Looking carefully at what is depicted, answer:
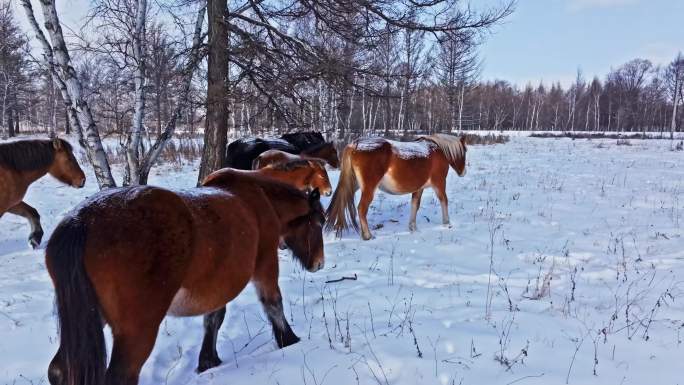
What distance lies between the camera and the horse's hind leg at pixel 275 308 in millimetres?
2869

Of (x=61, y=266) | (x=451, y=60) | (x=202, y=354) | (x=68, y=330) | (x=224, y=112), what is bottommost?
(x=202, y=354)

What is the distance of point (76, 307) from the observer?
5.92 feet

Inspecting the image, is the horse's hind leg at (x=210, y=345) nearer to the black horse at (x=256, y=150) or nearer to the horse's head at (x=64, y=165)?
the horse's head at (x=64, y=165)

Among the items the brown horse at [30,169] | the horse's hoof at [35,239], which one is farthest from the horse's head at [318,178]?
the horse's hoof at [35,239]

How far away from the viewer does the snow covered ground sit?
2.56m

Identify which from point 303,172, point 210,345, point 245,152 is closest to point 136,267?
point 210,345

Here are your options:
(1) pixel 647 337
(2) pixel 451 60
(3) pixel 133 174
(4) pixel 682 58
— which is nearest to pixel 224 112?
(3) pixel 133 174

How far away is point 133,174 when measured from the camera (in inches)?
259

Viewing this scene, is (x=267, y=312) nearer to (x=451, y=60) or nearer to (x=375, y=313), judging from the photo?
(x=375, y=313)

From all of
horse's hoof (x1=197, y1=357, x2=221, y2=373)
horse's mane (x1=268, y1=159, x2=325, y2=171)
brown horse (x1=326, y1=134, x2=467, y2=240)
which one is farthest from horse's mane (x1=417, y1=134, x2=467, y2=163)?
horse's hoof (x1=197, y1=357, x2=221, y2=373)

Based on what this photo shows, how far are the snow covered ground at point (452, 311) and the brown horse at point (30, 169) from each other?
1.79 feet

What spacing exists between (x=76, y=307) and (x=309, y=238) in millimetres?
1763

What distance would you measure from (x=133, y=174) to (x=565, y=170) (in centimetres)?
1407

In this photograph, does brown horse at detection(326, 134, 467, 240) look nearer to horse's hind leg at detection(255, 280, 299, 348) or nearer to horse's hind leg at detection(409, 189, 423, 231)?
horse's hind leg at detection(409, 189, 423, 231)
